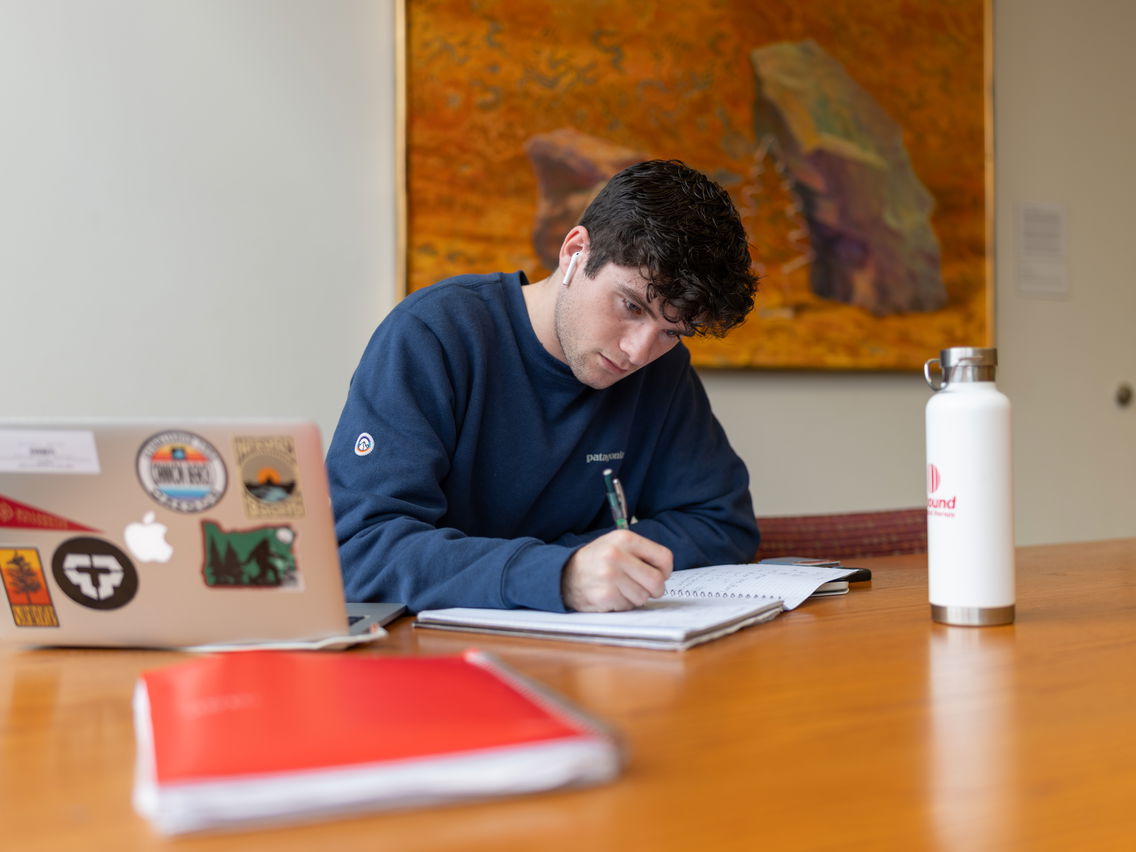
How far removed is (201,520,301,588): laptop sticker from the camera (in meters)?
0.83

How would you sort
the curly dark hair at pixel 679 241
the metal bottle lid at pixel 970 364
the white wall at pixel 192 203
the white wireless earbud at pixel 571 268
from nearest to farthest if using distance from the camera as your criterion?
the metal bottle lid at pixel 970 364 → the curly dark hair at pixel 679 241 → the white wireless earbud at pixel 571 268 → the white wall at pixel 192 203

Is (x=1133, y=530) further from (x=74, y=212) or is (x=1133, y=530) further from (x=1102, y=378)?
(x=74, y=212)

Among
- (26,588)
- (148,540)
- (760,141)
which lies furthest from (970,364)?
(760,141)

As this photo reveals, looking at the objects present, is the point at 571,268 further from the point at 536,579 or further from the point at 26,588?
the point at 26,588

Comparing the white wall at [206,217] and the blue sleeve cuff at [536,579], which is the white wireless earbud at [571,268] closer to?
the blue sleeve cuff at [536,579]

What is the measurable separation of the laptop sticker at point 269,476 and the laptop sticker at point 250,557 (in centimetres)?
2

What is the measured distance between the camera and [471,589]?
1056mm

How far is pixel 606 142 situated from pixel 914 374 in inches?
45.2

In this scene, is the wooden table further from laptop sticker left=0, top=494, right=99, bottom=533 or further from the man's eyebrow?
the man's eyebrow

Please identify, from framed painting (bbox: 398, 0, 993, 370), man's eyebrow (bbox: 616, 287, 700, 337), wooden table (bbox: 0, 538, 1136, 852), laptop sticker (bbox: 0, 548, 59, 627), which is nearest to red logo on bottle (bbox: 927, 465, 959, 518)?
wooden table (bbox: 0, 538, 1136, 852)

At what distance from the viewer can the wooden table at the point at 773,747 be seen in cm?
47

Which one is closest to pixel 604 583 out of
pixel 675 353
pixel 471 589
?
pixel 471 589

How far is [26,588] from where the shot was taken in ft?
2.92

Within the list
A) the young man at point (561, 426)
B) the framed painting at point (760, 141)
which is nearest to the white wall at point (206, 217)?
the framed painting at point (760, 141)
